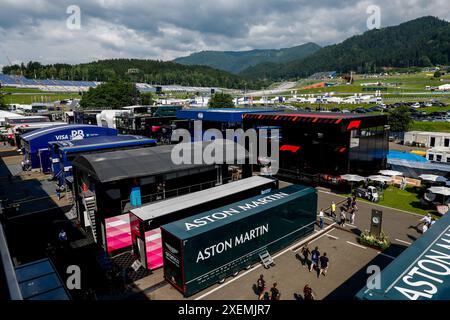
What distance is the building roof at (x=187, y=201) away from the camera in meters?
16.8

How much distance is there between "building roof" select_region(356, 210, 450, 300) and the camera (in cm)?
969

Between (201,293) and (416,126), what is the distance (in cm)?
Result: 6855

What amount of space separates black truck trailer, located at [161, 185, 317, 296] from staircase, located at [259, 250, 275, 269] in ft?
0.68

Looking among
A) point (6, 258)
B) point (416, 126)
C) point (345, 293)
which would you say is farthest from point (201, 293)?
point (416, 126)

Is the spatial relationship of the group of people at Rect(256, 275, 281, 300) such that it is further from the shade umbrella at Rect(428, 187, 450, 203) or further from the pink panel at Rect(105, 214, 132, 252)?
the shade umbrella at Rect(428, 187, 450, 203)

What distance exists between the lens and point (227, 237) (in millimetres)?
15469

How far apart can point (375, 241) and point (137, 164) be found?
16.3m

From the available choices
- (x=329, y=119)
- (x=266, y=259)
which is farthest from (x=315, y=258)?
(x=329, y=119)

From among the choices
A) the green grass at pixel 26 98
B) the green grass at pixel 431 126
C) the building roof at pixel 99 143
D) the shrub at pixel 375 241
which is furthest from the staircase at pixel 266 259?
the green grass at pixel 26 98

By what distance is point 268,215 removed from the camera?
17.5 meters

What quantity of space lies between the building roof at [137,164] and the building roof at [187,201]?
2308 mm

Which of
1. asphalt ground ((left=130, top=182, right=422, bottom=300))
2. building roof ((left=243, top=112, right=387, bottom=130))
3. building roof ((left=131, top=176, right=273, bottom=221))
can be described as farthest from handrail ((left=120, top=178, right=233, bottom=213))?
building roof ((left=243, top=112, right=387, bottom=130))

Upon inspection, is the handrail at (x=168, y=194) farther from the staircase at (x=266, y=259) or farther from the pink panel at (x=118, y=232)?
the staircase at (x=266, y=259)

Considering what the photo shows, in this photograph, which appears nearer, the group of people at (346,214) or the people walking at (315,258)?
the people walking at (315,258)
